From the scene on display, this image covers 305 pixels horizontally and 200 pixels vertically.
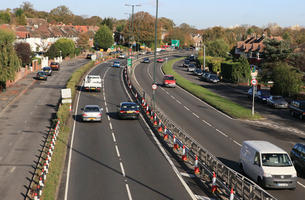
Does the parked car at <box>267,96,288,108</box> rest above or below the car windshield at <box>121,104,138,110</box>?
below

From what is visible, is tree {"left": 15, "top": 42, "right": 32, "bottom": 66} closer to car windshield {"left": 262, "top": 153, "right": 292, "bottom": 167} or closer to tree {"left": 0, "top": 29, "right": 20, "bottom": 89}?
tree {"left": 0, "top": 29, "right": 20, "bottom": 89}

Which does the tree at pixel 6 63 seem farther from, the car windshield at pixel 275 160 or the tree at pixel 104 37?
the tree at pixel 104 37

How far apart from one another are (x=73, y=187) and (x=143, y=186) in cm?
330

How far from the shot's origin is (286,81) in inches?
2138

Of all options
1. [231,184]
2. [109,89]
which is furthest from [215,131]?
[109,89]

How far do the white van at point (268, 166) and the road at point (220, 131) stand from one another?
0.62 meters

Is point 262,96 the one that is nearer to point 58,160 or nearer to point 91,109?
point 91,109

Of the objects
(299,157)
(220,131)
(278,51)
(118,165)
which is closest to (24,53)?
(278,51)

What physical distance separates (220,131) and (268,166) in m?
13.9

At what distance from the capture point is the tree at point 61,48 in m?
103

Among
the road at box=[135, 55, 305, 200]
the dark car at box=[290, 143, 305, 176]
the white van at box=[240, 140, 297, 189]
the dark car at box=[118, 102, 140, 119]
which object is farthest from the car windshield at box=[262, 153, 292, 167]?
the dark car at box=[118, 102, 140, 119]

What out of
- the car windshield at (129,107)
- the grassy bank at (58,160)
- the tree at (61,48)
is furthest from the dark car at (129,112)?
the tree at (61,48)

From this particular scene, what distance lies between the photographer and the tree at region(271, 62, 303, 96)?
53438mm

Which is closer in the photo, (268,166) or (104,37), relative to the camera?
(268,166)
